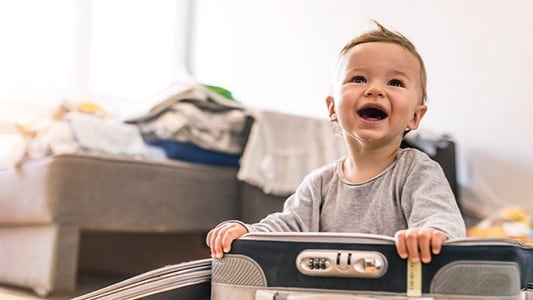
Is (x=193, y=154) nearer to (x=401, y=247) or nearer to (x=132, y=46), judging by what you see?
(x=132, y=46)

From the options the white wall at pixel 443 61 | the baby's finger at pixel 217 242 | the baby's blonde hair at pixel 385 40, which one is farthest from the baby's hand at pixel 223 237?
the white wall at pixel 443 61

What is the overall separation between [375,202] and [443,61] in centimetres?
148

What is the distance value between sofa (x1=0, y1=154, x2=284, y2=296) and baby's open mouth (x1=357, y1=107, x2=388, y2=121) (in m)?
0.86

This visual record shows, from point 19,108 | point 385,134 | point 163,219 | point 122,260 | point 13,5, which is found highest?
point 13,5

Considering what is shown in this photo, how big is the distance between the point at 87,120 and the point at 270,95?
1.10 metres

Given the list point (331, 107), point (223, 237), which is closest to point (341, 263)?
point (223, 237)

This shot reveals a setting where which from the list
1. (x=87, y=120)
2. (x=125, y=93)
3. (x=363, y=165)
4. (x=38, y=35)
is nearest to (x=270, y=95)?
(x=125, y=93)

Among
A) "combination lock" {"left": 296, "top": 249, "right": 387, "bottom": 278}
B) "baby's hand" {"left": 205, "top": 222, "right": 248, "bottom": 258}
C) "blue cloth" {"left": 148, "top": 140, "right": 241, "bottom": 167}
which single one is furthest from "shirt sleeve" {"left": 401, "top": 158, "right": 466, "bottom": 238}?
"blue cloth" {"left": 148, "top": 140, "right": 241, "bottom": 167}

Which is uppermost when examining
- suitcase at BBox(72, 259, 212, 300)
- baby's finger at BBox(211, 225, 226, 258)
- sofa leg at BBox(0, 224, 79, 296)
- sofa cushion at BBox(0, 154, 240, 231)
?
baby's finger at BBox(211, 225, 226, 258)

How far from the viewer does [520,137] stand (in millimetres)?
2107

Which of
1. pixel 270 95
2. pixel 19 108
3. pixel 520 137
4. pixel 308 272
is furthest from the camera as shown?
pixel 270 95

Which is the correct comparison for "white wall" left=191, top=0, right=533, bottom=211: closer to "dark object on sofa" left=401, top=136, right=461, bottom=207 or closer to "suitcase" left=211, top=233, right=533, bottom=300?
"dark object on sofa" left=401, top=136, right=461, bottom=207

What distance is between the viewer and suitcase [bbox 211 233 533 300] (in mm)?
658

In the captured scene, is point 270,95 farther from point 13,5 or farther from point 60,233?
point 60,233
